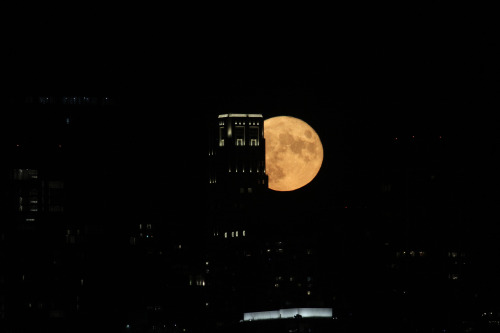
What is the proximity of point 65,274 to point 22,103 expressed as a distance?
25268mm

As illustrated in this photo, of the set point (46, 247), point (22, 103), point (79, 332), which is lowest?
point (79, 332)

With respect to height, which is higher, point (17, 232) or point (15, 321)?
point (17, 232)

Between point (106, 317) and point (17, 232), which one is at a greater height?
point (17, 232)

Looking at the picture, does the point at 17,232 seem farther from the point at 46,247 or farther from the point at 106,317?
the point at 106,317

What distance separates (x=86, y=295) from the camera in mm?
199375

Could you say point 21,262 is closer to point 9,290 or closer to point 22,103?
point 9,290

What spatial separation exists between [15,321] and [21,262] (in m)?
8.64

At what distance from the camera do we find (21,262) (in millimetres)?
199250

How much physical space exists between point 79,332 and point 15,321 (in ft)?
30.3

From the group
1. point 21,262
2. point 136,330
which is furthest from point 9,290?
point 136,330

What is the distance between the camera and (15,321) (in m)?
196

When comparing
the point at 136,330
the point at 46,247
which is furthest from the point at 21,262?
the point at 136,330

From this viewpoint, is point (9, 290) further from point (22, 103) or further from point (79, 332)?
point (22, 103)

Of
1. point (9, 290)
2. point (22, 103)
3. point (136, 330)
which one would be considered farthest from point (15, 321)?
point (22, 103)
